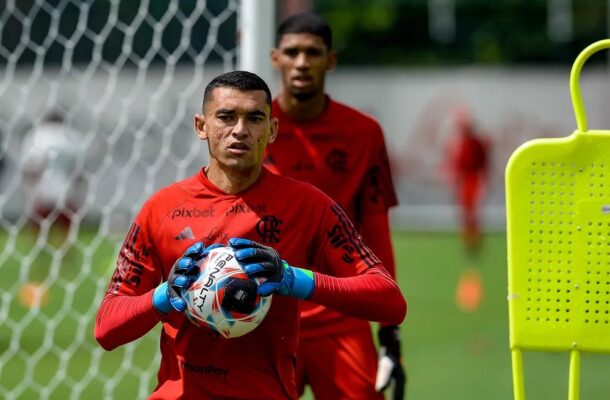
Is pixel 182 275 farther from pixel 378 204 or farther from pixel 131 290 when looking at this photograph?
pixel 378 204

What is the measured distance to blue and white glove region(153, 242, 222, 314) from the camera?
337 cm

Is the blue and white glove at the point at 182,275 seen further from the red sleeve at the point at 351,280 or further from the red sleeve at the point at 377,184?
the red sleeve at the point at 377,184

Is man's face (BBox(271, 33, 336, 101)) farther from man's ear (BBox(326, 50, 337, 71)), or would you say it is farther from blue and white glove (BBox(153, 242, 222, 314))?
blue and white glove (BBox(153, 242, 222, 314))

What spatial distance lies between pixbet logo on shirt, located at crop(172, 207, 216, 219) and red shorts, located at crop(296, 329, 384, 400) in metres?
1.49

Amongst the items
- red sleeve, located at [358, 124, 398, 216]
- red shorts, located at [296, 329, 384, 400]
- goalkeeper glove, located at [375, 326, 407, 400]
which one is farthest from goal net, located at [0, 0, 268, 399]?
goalkeeper glove, located at [375, 326, 407, 400]

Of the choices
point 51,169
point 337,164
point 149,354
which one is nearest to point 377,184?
point 337,164

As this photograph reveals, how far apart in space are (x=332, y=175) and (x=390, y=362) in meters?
0.85

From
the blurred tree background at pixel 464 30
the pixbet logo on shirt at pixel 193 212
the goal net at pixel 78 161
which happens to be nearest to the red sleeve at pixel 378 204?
the goal net at pixel 78 161

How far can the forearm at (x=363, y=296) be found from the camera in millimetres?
3574

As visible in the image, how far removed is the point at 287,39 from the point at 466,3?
73.6 ft

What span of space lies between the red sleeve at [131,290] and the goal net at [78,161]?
2.59 m

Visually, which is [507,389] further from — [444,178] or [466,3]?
[466,3]

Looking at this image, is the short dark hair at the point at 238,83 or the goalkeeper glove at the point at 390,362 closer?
the short dark hair at the point at 238,83

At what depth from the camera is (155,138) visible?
1630 cm
